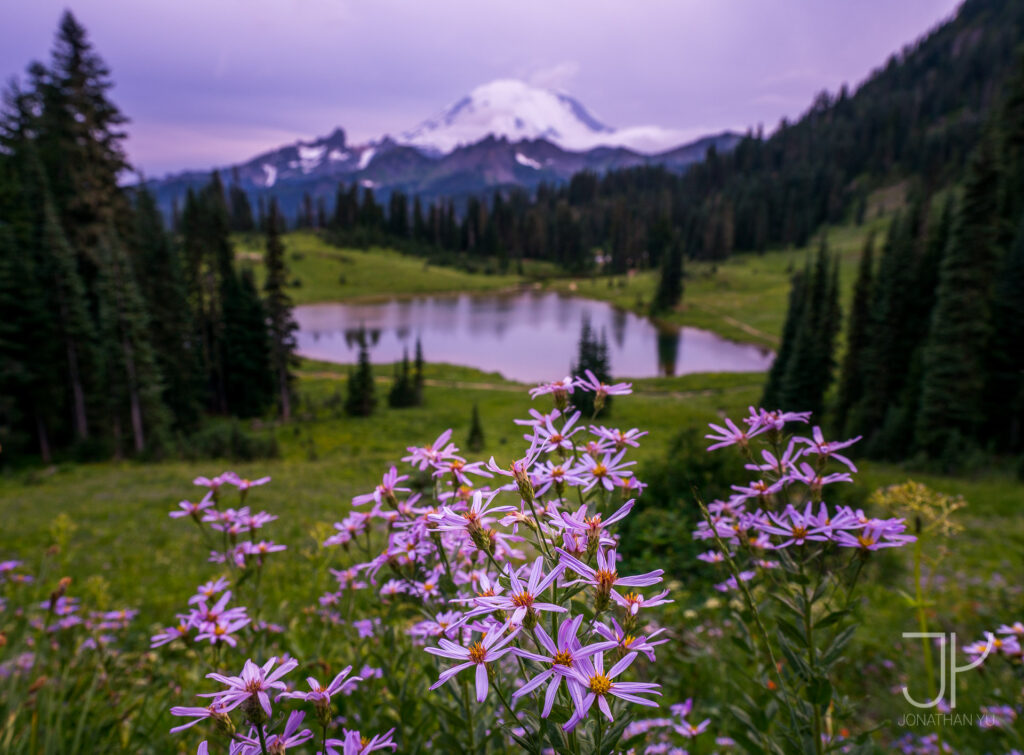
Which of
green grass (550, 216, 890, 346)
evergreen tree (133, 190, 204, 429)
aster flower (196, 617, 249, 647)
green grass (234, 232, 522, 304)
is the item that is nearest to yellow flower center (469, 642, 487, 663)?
aster flower (196, 617, 249, 647)

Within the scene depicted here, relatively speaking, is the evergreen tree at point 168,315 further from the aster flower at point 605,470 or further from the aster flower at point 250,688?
the aster flower at point 605,470

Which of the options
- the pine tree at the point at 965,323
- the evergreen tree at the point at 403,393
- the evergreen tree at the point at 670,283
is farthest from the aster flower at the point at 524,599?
the evergreen tree at the point at 670,283

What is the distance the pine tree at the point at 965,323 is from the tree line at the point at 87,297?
41.2 meters

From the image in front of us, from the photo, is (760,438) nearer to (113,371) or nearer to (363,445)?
(363,445)

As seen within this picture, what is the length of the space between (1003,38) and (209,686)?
729ft

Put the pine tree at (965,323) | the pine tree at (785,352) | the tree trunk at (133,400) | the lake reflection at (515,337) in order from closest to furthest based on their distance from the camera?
the pine tree at (965,323) → the tree trunk at (133,400) → the pine tree at (785,352) → the lake reflection at (515,337)

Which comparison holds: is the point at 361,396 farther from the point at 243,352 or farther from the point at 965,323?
the point at 965,323

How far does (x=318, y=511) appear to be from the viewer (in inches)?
607

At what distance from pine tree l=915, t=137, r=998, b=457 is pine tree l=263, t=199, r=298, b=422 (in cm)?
4043

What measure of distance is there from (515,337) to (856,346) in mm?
43807

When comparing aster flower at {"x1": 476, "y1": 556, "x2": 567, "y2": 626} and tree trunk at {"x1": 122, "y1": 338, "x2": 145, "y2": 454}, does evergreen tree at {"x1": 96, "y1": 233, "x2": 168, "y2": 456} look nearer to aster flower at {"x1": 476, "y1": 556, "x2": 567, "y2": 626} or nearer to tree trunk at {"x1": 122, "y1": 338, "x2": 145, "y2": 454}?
tree trunk at {"x1": 122, "y1": 338, "x2": 145, "y2": 454}

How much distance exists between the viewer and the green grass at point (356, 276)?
11094 centimetres

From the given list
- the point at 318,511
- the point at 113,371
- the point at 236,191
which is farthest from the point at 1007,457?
the point at 236,191

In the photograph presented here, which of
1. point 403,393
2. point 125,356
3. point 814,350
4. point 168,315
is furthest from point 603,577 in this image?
point 403,393
